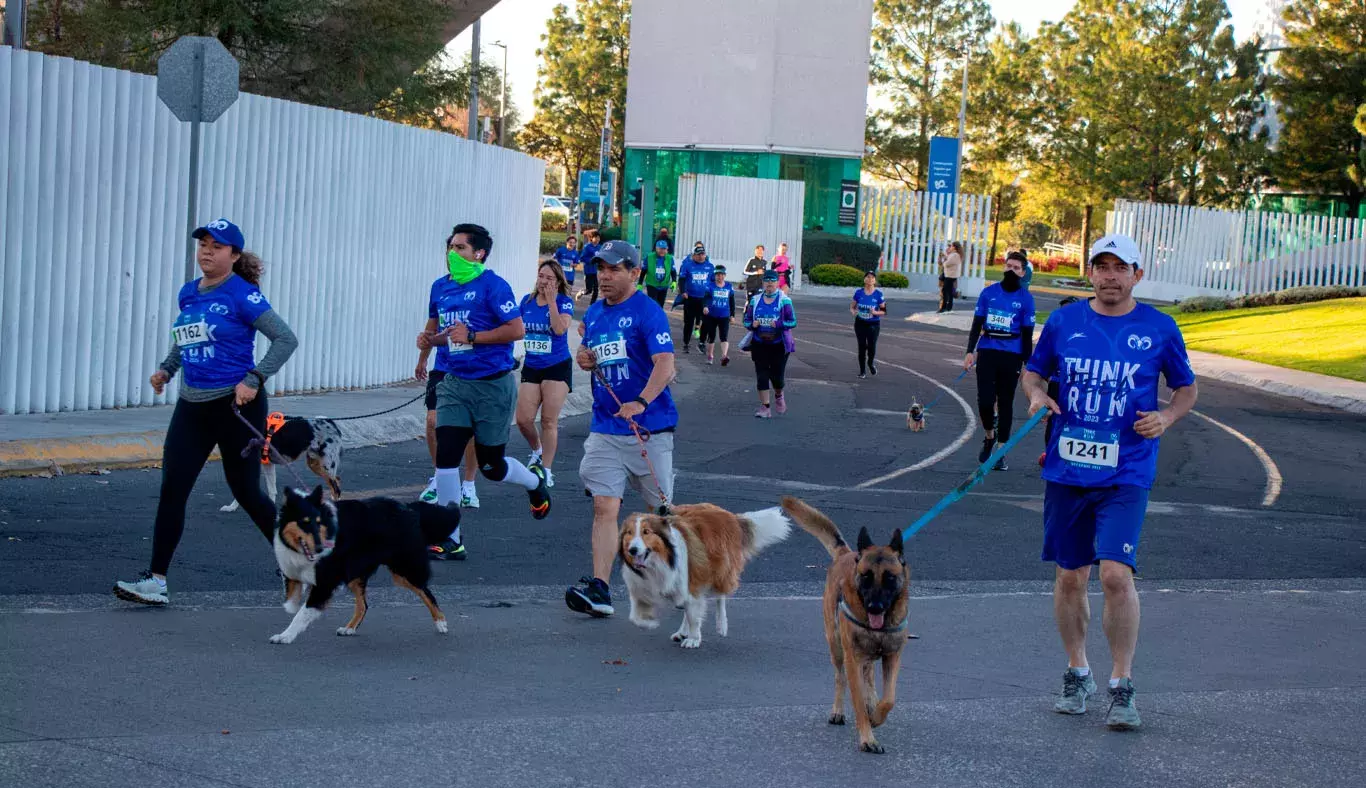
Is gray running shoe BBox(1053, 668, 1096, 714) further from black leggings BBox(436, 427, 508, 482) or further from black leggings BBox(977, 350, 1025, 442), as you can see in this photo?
black leggings BBox(977, 350, 1025, 442)

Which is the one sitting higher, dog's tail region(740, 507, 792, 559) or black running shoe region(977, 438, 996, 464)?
dog's tail region(740, 507, 792, 559)

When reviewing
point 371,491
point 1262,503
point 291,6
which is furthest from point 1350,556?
point 291,6

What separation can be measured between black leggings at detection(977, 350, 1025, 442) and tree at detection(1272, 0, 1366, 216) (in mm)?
44571

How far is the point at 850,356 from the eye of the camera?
28125 millimetres

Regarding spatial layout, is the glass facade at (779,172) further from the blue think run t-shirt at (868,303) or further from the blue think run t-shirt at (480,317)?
the blue think run t-shirt at (480,317)

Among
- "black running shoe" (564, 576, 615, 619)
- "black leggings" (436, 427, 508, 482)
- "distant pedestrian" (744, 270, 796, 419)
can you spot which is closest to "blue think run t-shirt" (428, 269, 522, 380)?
"black leggings" (436, 427, 508, 482)

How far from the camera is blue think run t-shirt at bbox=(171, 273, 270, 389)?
7.65m

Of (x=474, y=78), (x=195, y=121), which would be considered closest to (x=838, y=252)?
(x=474, y=78)

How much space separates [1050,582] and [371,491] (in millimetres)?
5062

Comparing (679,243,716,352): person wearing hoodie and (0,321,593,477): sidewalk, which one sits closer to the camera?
(0,321,593,477): sidewalk

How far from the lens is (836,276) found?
5166cm

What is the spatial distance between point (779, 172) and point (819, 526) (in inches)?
2117

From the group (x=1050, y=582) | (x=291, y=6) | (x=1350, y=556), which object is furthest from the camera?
(x=291, y=6)

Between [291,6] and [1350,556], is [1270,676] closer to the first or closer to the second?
[1350,556]
